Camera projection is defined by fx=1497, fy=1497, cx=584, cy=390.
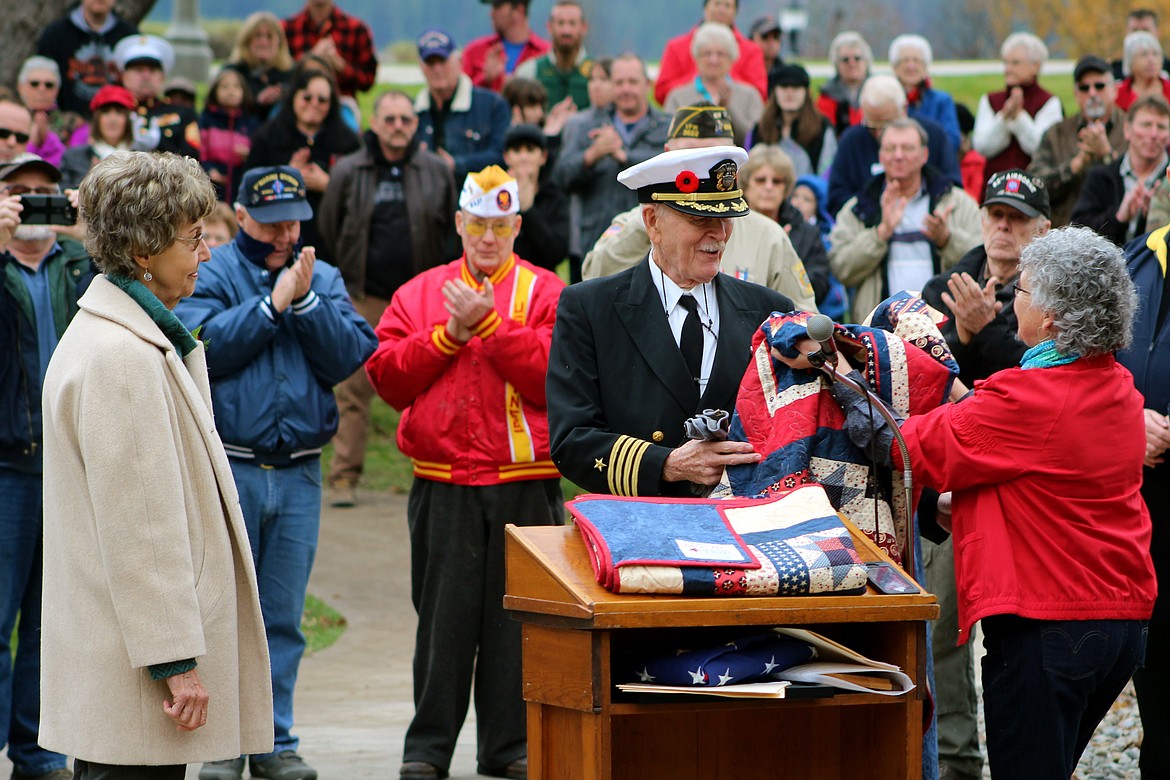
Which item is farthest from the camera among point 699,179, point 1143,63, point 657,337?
point 1143,63

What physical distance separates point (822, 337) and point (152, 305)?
159 cm

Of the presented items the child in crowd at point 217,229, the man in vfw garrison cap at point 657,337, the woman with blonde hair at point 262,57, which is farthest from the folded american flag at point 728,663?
the woman with blonde hair at point 262,57

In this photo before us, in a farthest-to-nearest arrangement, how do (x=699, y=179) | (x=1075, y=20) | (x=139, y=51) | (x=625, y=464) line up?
(x=1075, y=20)
(x=139, y=51)
(x=699, y=179)
(x=625, y=464)

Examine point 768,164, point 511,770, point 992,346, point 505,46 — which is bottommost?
point 511,770

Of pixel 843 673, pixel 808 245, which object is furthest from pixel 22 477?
pixel 808 245

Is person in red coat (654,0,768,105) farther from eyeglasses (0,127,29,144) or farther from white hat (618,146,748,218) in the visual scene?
white hat (618,146,748,218)

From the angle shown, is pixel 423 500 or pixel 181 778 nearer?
pixel 181 778

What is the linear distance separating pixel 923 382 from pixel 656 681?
3.84ft

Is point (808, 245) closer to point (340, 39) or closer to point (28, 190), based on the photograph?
point (28, 190)

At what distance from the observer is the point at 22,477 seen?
5719 millimetres

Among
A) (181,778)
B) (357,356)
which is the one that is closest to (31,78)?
(357,356)

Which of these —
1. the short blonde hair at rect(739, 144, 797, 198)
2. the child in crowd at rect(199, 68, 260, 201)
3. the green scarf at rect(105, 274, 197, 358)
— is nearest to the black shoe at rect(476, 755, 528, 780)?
the green scarf at rect(105, 274, 197, 358)

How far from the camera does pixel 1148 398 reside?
17.3 feet

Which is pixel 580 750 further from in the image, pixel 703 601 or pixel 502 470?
pixel 502 470
